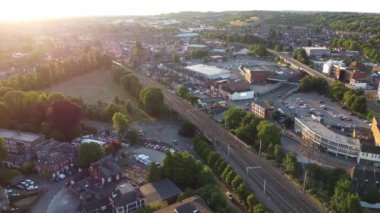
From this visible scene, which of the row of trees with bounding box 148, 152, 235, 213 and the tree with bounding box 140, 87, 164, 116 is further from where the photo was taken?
the tree with bounding box 140, 87, 164, 116

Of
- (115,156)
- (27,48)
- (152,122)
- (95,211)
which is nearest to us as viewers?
(95,211)

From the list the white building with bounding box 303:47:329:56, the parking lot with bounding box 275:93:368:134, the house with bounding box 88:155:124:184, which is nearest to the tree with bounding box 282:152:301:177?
the parking lot with bounding box 275:93:368:134

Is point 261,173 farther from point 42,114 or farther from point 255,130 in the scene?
point 42,114

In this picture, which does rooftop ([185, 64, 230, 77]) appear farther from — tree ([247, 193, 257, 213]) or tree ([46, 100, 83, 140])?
tree ([247, 193, 257, 213])

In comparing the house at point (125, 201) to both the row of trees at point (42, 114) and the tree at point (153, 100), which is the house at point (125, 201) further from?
the tree at point (153, 100)

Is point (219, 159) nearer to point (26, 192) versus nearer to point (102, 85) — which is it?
point (26, 192)

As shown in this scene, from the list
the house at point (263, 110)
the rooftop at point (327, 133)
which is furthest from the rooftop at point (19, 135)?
the rooftop at point (327, 133)

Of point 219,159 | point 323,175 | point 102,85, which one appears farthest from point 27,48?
point 323,175
